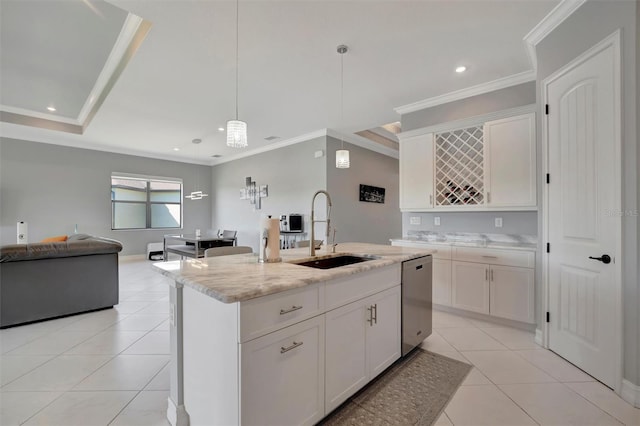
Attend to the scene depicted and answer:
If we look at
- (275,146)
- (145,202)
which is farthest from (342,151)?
(145,202)

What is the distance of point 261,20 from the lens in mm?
2301

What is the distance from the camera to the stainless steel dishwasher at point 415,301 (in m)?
2.20

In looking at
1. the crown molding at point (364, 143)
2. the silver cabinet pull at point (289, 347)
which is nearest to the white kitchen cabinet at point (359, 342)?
the silver cabinet pull at point (289, 347)

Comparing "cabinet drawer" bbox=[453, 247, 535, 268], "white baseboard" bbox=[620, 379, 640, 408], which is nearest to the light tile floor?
"white baseboard" bbox=[620, 379, 640, 408]

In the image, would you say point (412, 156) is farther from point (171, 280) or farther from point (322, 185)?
point (171, 280)

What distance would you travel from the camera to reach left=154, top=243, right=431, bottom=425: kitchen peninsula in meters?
1.17

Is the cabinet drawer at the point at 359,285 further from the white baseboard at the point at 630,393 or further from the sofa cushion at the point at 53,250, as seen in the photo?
the sofa cushion at the point at 53,250

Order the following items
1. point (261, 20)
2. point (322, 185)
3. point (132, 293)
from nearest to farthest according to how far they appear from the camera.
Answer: point (261, 20) < point (132, 293) < point (322, 185)

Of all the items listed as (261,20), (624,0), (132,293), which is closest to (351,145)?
(261,20)

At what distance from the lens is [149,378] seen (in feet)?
6.59

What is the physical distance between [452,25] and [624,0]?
1063mm

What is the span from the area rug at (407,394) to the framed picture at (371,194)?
13.2 ft

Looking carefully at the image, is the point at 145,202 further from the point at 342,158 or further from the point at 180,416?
the point at 180,416

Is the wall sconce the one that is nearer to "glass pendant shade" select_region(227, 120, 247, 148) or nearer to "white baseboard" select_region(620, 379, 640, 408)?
"glass pendant shade" select_region(227, 120, 247, 148)
